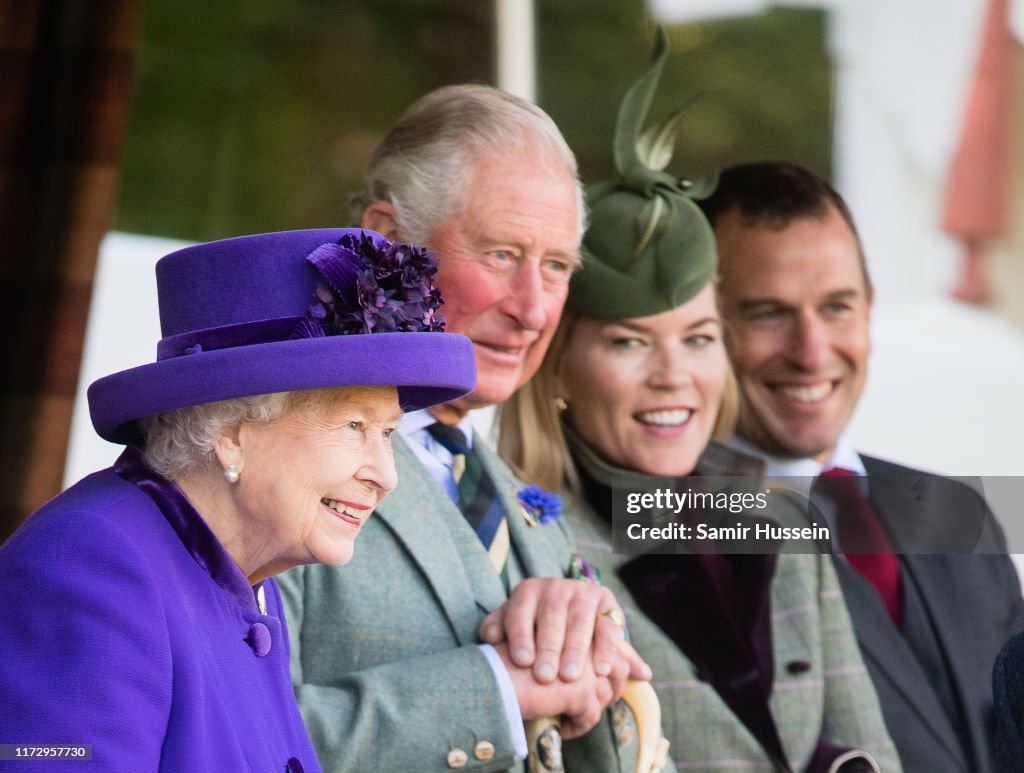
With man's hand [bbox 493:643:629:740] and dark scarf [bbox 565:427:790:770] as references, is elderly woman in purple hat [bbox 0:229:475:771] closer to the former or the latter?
man's hand [bbox 493:643:629:740]

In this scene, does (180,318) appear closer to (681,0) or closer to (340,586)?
(340,586)

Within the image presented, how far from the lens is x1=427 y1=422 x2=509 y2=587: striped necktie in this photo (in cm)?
275

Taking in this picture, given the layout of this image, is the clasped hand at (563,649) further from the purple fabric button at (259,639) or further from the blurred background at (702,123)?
the blurred background at (702,123)

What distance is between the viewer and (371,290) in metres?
1.94

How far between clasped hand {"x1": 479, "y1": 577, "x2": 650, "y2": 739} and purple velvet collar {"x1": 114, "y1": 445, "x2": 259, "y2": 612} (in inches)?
27.1

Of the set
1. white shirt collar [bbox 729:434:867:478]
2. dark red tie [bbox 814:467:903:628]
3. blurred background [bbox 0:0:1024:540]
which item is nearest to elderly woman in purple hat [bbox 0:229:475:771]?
white shirt collar [bbox 729:434:867:478]

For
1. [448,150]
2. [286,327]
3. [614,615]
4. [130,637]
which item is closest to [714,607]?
[614,615]

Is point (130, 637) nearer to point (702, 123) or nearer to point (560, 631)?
point (560, 631)

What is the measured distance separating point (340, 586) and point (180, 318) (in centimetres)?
70

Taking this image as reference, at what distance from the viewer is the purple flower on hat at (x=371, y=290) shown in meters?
1.93

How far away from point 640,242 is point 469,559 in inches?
39.1

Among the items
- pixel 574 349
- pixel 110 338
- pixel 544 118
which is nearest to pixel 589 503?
pixel 574 349

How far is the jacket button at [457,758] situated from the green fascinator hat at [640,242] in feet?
4.08

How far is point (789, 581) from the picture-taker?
3.32 metres
